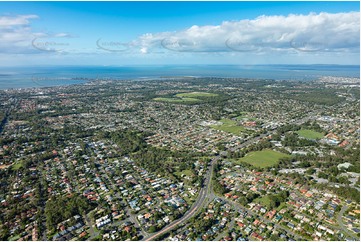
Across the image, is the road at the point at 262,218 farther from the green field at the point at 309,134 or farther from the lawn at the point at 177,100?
the lawn at the point at 177,100

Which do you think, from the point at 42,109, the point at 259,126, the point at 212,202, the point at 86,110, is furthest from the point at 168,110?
the point at 212,202

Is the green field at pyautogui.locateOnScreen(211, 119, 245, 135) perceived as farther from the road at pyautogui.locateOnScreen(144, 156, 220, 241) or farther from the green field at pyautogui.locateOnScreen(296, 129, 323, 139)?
the road at pyautogui.locateOnScreen(144, 156, 220, 241)

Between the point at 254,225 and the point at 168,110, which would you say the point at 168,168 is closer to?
the point at 254,225

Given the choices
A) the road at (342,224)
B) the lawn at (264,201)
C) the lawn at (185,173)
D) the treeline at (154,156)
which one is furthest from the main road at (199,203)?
the road at (342,224)

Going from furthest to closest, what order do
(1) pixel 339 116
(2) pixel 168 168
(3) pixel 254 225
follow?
1. (1) pixel 339 116
2. (2) pixel 168 168
3. (3) pixel 254 225

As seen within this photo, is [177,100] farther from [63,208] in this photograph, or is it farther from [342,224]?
[342,224]

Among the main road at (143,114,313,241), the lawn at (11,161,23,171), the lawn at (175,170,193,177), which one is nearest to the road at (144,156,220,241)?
the main road at (143,114,313,241)
